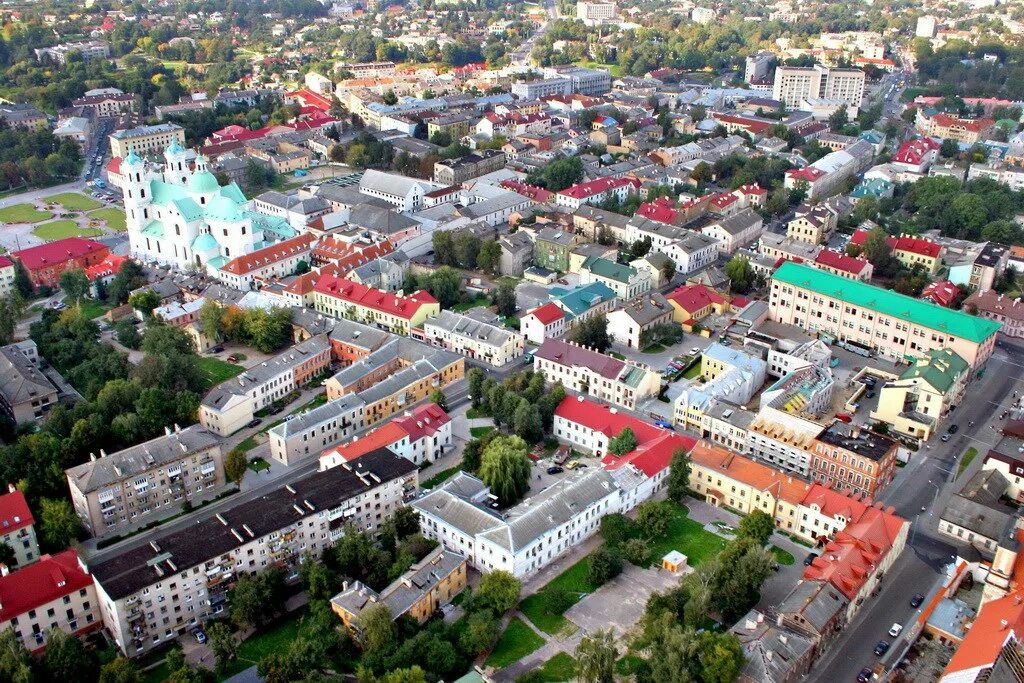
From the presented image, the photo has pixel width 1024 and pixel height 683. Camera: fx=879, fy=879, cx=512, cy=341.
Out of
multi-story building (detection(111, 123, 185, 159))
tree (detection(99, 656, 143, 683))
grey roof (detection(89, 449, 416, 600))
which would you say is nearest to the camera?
tree (detection(99, 656, 143, 683))

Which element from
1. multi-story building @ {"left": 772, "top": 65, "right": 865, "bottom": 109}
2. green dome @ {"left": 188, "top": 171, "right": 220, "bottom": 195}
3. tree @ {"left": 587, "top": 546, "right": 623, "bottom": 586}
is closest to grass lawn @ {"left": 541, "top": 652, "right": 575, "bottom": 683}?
tree @ {"left": 587, "top": 546, "right": 623, "bottom": 586}

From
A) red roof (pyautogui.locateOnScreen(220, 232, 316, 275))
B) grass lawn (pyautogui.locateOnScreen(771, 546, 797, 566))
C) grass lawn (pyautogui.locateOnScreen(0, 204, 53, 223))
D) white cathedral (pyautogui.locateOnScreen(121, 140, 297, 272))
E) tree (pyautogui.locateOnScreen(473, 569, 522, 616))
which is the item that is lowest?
grass lawn (pyautogui.locateOnScreen(771, 546, 797, 566))

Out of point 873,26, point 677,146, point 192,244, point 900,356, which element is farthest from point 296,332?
point 873,26

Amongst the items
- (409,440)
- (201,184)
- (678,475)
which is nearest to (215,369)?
A: (409,440)

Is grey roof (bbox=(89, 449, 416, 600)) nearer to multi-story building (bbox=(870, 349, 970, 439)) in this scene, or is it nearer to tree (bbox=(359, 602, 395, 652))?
tree (bbox=(359, 602, 395, 652))

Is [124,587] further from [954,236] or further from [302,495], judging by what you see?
[954,236]

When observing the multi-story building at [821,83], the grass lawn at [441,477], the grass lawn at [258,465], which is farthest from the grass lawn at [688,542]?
the multi-story building at [821,83]
